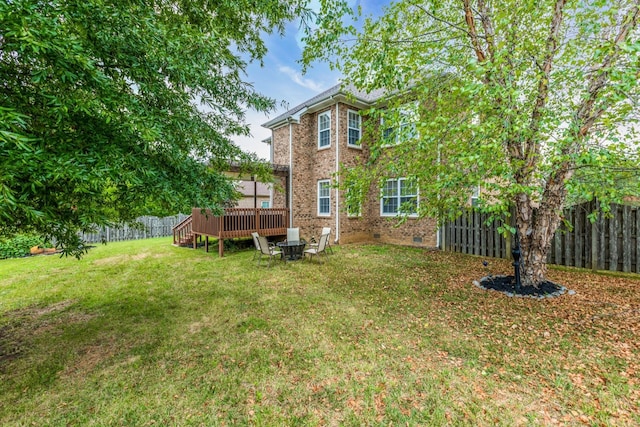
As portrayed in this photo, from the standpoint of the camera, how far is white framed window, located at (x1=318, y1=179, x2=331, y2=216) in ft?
40.5

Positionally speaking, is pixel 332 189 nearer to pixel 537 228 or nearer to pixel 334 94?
pixel 334 94

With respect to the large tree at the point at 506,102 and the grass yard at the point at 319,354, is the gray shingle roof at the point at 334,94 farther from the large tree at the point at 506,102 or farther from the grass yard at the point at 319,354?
the grass yard at the point at 319,354

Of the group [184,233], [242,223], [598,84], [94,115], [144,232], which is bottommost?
[144,232]

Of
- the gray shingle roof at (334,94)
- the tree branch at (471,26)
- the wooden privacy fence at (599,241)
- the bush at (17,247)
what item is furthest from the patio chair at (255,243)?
the bush at (17,247)

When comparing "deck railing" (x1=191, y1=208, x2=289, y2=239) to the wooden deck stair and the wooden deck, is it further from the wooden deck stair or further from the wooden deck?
the wooden deck stair

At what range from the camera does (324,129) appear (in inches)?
490

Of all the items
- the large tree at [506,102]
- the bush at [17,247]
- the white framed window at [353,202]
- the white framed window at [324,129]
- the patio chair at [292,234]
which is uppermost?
the white framed window at [324,129]

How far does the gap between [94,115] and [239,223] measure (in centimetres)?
850

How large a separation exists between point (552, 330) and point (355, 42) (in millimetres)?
6249

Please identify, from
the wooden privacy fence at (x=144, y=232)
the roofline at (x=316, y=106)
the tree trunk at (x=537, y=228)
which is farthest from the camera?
the wooden privacy fence at (x=144, y=232)

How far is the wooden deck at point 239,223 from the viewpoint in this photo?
10172 mm

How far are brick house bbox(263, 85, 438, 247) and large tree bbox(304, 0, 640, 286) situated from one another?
5510mm

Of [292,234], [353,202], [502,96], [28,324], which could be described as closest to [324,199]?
[292,234]

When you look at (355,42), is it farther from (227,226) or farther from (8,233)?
(227,226)
